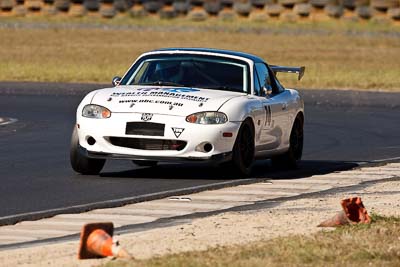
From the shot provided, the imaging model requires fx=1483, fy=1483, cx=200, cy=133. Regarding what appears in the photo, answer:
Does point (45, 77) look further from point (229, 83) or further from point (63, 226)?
point (63, 226)

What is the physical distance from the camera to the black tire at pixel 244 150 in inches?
572

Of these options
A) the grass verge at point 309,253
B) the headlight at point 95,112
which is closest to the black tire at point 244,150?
the headlight at point 95,112

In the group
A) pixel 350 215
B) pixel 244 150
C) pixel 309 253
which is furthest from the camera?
pixel 244 150

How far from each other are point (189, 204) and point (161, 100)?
7.11ft

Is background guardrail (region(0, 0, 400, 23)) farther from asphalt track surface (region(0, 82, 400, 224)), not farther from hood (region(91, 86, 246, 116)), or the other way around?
hood (region(91, 86, 246, 116))

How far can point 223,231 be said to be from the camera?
10.5m

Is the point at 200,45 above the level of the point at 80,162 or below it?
below

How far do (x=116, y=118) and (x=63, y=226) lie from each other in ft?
11.2

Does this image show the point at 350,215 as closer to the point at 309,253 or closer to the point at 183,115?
the point at 309,253

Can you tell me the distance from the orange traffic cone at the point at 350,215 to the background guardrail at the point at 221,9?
133 ft

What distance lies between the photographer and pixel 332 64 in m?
40.0

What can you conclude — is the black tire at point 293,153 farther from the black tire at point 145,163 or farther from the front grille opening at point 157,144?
the front grille opening at point 157,144

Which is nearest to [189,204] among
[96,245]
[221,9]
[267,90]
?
[96,245]

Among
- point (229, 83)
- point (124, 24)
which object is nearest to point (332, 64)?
point (124, 24)
